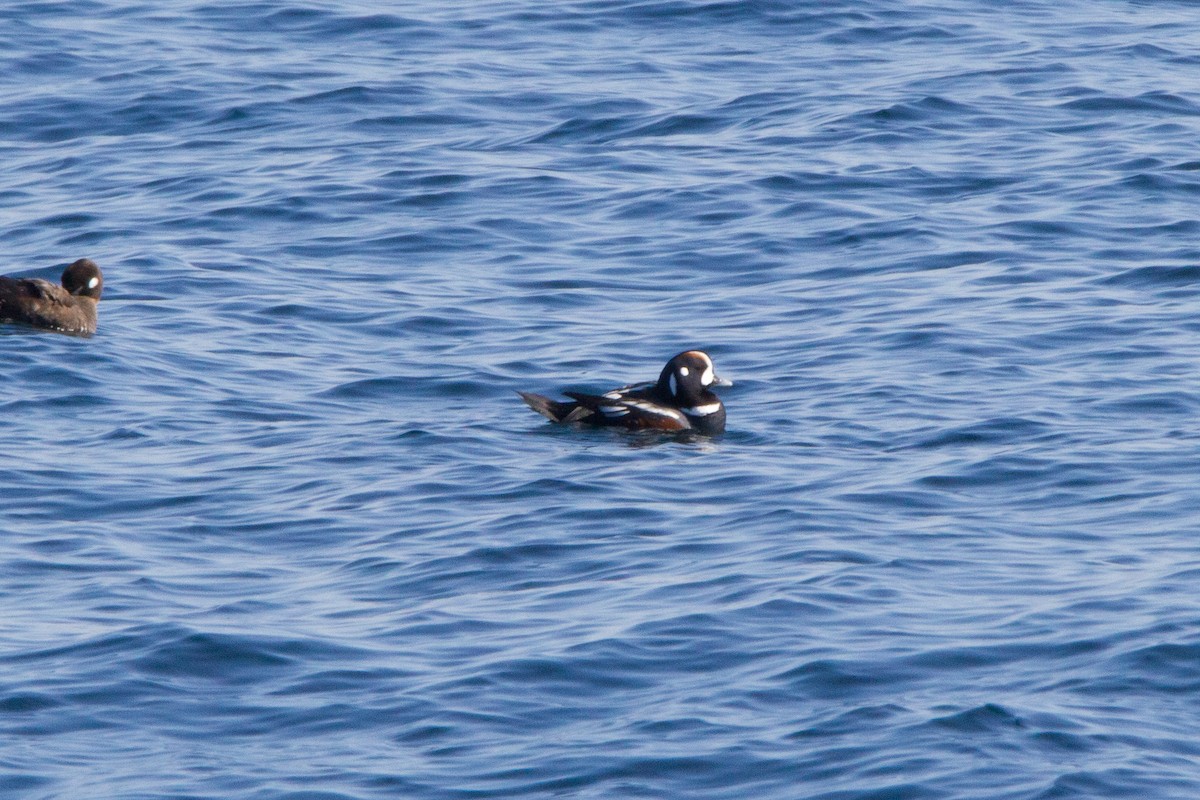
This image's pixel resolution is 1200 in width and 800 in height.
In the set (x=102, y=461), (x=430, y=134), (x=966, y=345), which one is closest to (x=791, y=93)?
(x=430, y=134)

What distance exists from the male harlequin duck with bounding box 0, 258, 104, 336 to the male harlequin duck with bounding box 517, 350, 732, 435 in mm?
4016

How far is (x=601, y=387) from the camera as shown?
1418 cm

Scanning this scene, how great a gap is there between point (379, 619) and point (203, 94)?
1402 centimetres

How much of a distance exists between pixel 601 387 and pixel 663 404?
960mm

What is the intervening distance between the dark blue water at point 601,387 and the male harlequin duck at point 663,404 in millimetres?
154

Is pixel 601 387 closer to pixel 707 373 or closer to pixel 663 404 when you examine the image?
pixel 663 404

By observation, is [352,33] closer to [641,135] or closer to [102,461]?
[641,135]

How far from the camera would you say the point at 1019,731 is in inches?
309

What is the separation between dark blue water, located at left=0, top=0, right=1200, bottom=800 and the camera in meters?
8.15

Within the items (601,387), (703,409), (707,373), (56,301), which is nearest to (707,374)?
(707,373)

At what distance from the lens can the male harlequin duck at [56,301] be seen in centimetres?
1537

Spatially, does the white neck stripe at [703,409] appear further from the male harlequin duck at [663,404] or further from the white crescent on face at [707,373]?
the white crescent on face at [707,373]

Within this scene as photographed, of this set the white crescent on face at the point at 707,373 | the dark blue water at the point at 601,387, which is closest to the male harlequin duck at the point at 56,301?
the dark blue water at the point at 601,387

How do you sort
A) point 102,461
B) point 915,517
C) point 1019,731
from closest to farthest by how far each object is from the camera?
point 1019,731 → point 915,517 → point 102,461
